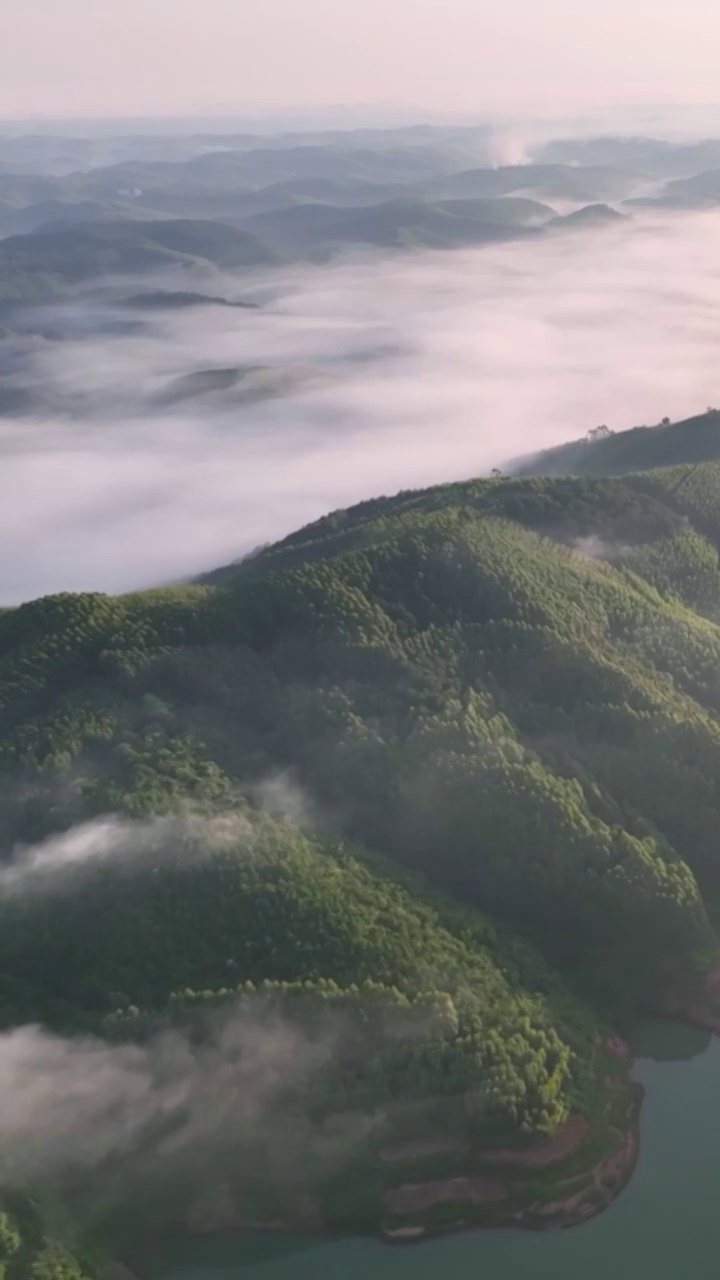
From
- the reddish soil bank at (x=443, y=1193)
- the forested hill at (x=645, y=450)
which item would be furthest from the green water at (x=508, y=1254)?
the forested hill at (x=645, y=450)

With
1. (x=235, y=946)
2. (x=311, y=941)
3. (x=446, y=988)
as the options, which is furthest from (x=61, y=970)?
(x=446, y=988)

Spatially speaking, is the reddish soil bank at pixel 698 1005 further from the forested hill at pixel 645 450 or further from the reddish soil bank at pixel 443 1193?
the forested hill at pixel 645 450

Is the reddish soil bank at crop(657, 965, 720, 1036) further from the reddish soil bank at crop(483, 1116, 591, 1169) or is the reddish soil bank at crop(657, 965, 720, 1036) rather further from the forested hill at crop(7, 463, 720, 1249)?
the reddish soil bank at crop(483, 1116, 591, 1169)

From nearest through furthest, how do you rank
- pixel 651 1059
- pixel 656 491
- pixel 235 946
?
pixel 235 946
pixel 651 1059
pixel 656 491

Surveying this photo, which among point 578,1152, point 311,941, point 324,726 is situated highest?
point 324,726

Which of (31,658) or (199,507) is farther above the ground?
(199,507)

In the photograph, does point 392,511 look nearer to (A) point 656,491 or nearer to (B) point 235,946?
(A) point 656,491

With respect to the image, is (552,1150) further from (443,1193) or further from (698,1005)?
(698,1005)

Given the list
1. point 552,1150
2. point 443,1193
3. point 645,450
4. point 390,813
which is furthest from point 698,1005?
point 645,450
